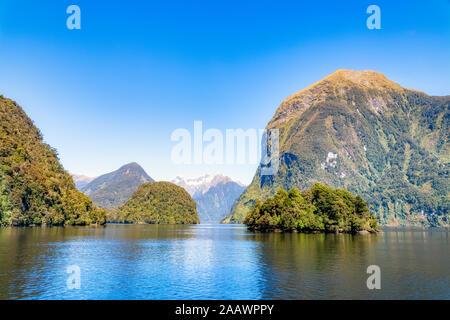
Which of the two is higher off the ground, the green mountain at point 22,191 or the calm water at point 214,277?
the green mountain at point 22,191

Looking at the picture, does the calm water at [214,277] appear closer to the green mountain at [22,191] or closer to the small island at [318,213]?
the small island at [318,213]

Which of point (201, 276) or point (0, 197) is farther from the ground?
point (0, 197)

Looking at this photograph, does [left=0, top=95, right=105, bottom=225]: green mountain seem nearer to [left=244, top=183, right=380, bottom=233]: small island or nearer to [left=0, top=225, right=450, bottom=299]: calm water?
[left=0, top=225, right=450, bottom=299]: calm water

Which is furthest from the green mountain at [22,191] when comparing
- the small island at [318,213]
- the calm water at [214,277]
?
→ the small island at [318,213]

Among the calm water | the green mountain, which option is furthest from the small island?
the green mountain

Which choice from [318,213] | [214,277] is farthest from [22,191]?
[214,277]

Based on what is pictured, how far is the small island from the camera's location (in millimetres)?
157375

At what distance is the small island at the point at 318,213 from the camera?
157375 millimetres

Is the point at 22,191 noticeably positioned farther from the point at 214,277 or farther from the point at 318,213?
the point at 214,277

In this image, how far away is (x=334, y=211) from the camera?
507 feet

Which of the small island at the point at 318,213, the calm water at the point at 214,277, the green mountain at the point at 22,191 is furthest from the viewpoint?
the green mountain at the point at 22,191
